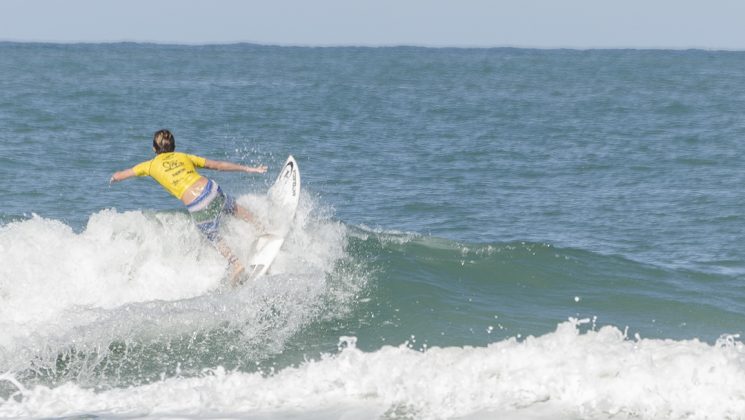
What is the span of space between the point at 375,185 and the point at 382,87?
35.0 meters

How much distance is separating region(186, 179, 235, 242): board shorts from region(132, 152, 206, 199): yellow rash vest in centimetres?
17

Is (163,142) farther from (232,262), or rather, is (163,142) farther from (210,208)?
(232,262)

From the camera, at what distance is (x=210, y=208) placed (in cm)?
1163

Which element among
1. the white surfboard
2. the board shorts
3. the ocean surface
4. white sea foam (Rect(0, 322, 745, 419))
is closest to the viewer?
white sea foam (Rect(0, 322, 745, 419))

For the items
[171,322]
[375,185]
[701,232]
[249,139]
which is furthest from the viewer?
[249,139]

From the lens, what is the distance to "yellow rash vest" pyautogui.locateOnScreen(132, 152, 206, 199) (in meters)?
11.4

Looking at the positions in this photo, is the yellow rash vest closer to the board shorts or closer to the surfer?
the surfer

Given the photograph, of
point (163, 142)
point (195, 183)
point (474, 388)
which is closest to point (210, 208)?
point (195, 183)

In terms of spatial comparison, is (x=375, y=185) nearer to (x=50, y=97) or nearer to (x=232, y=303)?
(x=232, y=303)

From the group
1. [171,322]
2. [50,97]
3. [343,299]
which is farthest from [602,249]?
[50,97]

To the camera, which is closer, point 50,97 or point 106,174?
point 106,174

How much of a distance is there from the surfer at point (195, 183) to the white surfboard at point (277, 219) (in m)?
0.23

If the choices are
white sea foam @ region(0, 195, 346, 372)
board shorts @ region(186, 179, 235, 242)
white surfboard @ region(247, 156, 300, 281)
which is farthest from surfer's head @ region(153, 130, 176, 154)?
white surfboard @ region(247, 156, 300, 281)

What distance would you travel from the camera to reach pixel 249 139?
32.4 metres
